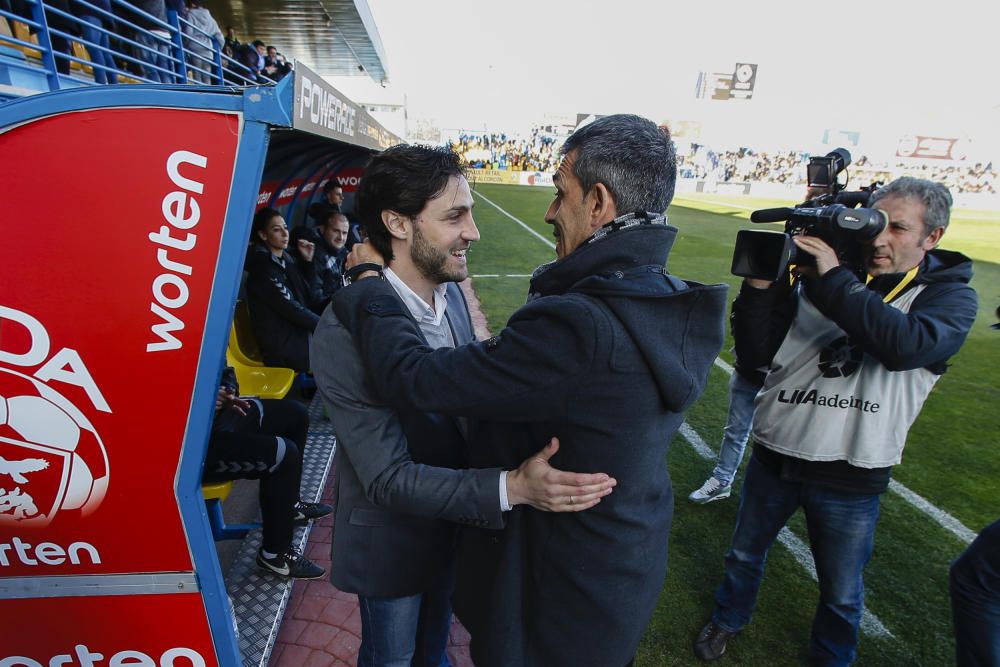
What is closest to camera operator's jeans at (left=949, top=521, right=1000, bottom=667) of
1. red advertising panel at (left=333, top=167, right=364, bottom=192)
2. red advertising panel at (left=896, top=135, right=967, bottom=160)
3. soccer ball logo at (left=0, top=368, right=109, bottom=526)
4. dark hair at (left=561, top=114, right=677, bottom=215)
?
dark hair at (left=561, top=114, right=677, bottom=215)

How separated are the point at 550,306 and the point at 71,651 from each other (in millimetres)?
1965

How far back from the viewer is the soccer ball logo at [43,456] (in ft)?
4.63

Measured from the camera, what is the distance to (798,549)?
142 inches

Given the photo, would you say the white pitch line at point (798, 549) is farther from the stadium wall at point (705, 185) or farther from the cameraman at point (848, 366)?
the stadium wall at point (705, 185)

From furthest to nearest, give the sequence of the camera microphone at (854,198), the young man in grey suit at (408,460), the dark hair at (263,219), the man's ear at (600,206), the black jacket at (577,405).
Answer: the dark hair at (263,219)
the camera microphone at (854,198)
the young man in grey suit at (408,460)
the man's ear at (600,206)
the black jacket at (577,405)

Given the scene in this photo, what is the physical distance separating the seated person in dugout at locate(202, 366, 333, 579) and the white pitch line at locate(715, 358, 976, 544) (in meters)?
4.27

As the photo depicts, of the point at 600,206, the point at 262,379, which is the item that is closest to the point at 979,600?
the point at 600,206

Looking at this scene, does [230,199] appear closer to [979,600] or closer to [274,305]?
[979,600]

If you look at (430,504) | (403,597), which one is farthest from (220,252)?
(403,597)

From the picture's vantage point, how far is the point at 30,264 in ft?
4.38

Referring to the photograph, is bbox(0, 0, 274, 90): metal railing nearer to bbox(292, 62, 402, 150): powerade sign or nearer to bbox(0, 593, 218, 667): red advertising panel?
bbox(292, 62, 402, 150): powerade sign

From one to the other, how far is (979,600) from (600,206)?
196 cm

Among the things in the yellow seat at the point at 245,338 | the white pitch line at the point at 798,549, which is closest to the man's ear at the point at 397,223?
the white pitch line at the point at 798,549

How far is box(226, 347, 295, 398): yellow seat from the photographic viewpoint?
4.04 metres
